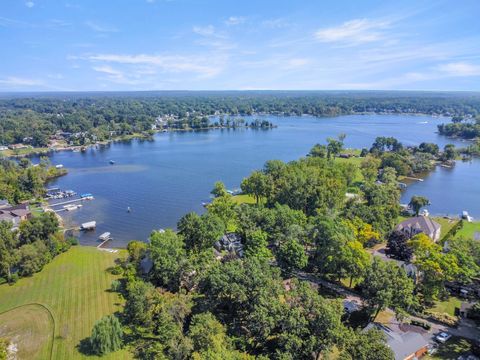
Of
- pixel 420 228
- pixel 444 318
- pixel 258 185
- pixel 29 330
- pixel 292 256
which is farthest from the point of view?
pixel 258 185

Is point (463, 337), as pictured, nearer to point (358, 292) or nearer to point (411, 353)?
point (411, 353)

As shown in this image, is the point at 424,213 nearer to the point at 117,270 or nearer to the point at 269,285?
the point at 269,285

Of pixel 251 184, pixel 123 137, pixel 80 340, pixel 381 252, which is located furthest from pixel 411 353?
pixel 123 137

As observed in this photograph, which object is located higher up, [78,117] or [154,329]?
[78,117]

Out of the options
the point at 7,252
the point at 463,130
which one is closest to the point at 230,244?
the point at 7,252

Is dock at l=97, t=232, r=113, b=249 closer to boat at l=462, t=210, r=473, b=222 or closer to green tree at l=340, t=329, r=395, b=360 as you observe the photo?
green tree at l=340, t=329, r=395, b=360

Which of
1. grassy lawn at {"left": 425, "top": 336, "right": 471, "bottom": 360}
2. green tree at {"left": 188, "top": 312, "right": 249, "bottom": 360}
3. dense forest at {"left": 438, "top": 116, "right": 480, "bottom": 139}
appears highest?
dense forest at {"left": 438, "top": 116, "right": 480, "bottom": 139}

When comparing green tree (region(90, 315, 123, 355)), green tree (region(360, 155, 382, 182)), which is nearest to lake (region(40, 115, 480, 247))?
green tree (region(360, 155, 382, 182))
